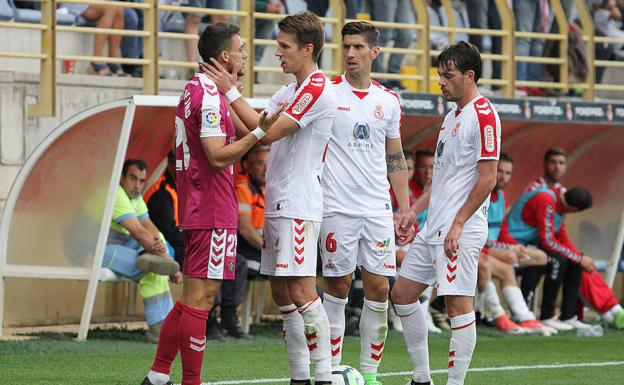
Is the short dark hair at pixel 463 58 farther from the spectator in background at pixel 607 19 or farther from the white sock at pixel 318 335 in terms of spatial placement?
the spectator in background at pixel 607 19

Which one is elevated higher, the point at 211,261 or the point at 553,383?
the point at 211,261

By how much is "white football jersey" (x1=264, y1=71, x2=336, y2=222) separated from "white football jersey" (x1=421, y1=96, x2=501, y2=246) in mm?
745

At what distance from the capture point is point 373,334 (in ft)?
29.1

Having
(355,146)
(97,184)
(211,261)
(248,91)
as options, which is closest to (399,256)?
(248,91)

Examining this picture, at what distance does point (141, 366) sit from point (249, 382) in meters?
1.15

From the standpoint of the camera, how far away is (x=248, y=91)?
45.5ft

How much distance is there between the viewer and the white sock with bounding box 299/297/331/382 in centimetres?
812

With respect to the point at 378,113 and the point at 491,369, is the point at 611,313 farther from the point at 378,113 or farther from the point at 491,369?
the point at 378,113

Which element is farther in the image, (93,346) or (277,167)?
(93,346)

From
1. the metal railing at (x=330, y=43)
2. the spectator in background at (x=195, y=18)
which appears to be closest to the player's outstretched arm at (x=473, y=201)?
the metal railing at (x=330, y=43)

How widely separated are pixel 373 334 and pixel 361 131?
1.23m

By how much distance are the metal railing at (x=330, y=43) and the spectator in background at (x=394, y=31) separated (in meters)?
0.33

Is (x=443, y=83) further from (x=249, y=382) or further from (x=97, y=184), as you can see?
(x=97, y=184)

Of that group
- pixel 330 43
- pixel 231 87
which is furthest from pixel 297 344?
pixel 330 43
